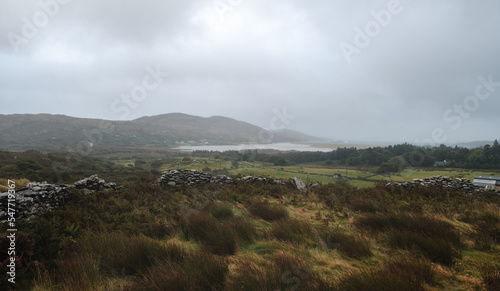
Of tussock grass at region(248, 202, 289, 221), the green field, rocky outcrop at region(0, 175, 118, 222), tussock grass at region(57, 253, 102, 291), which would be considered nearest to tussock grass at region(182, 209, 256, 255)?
tussock grass at region(248, 202, 289, 221)

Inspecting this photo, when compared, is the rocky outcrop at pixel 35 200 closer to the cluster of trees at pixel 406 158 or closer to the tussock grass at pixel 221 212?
the tussock grass at pixel 221 212

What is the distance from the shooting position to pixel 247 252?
4750 mm

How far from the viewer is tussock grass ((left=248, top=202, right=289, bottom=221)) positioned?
7.46 m

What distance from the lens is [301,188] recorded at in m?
13.9

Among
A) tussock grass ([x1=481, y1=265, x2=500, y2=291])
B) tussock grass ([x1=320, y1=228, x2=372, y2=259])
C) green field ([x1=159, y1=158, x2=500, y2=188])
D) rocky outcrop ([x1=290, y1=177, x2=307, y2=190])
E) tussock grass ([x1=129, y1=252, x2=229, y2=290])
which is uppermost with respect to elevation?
tussock grass ([x1=481, y1=265, x2=500, y2=291])

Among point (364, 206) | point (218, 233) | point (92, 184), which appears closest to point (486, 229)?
point (364, 206)

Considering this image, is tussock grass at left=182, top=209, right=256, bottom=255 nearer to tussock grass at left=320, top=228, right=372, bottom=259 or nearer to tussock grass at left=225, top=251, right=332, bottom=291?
tussock grass at left=225, top=251, right=332, bottom=291

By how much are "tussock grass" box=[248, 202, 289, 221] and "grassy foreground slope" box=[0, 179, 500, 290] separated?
0.14 feet

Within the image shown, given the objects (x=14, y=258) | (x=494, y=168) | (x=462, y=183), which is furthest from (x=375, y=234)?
A: (x=494, y=168)

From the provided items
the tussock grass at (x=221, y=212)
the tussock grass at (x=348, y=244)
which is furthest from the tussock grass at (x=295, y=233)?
the tussock grass at (x=221, y=212)

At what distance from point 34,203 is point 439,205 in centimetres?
1577

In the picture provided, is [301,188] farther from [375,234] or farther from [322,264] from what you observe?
[322,264]

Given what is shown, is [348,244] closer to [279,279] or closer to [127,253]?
[279,279]

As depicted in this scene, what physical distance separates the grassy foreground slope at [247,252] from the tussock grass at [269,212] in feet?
0.14
